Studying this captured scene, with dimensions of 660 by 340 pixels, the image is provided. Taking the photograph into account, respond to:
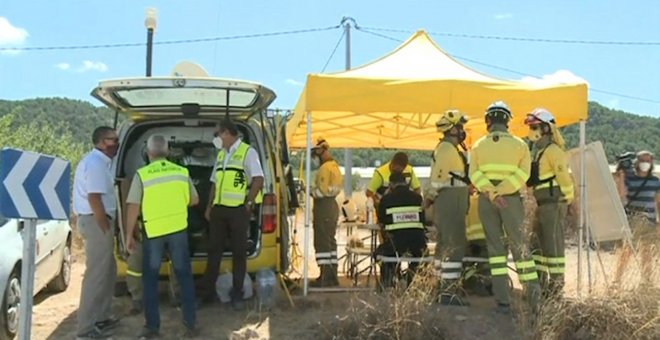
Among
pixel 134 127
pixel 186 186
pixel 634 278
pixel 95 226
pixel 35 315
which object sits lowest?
pixel 35 315

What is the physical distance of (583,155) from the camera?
7.39m

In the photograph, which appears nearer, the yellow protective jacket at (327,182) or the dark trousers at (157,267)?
the dark trousers at (157,267)

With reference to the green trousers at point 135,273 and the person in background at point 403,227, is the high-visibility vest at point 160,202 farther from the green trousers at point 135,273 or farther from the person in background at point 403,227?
the person in background at point 403,227

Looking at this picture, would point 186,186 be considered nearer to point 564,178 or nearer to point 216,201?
point 216,201

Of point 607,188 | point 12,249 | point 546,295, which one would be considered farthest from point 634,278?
point 12,249

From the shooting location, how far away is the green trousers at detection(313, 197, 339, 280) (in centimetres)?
838

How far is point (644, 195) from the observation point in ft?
31.8

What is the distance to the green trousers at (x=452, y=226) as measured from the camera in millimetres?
6793

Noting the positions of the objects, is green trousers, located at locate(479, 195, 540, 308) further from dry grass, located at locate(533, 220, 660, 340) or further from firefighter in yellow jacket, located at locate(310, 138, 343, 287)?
firefighter in yellow jacket, located at locate(310, 138, 343, 287)

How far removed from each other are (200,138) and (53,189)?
2.50 metres

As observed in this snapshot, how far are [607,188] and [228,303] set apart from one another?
4.22m

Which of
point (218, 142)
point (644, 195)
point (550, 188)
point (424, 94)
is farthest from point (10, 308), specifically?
point (644, 195)

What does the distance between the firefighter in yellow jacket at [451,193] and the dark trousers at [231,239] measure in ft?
6.43

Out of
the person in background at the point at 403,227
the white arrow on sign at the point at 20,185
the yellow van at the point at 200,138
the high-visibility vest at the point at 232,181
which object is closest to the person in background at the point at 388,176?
the person in background at the point at 403,227
